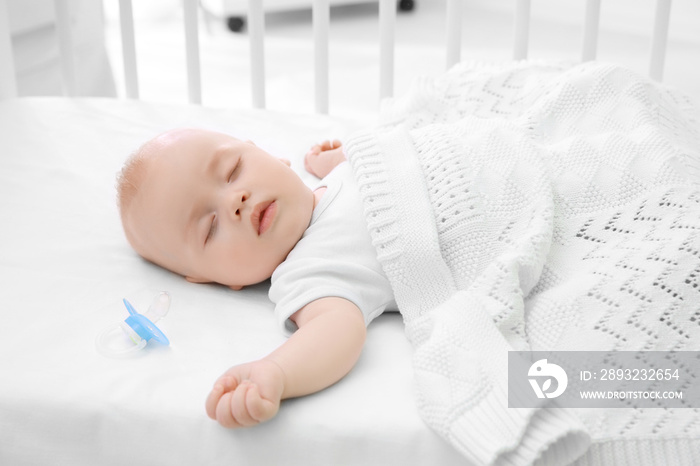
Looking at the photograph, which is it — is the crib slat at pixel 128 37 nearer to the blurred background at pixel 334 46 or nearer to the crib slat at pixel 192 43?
the crib slat at pixel 192 43

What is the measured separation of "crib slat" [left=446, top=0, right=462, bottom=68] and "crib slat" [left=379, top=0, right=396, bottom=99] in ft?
0.30

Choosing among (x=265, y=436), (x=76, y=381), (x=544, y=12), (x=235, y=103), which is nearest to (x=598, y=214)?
(x=265, y=436)

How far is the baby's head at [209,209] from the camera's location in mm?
954

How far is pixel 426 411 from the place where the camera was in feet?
2.49

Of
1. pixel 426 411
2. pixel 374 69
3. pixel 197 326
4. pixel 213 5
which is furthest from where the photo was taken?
pixel 213 5

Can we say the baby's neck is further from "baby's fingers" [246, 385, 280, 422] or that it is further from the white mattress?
"baby's fingers" [246, 385, 280, 422]

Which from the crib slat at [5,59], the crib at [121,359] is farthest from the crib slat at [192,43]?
the crib slat at [5,59]

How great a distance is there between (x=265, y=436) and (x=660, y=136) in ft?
1.88

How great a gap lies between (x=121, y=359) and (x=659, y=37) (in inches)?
40.4

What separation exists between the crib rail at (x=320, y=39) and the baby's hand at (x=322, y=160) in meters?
0.24

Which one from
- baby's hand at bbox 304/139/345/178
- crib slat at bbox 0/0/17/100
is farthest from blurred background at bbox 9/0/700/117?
baby's hand at bbox 304/139/345/178

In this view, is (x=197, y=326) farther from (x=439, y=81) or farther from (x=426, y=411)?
(x=439, y=81)

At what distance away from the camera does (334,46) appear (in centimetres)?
317

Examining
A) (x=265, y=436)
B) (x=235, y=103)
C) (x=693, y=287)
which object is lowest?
(x=235, y=103)
